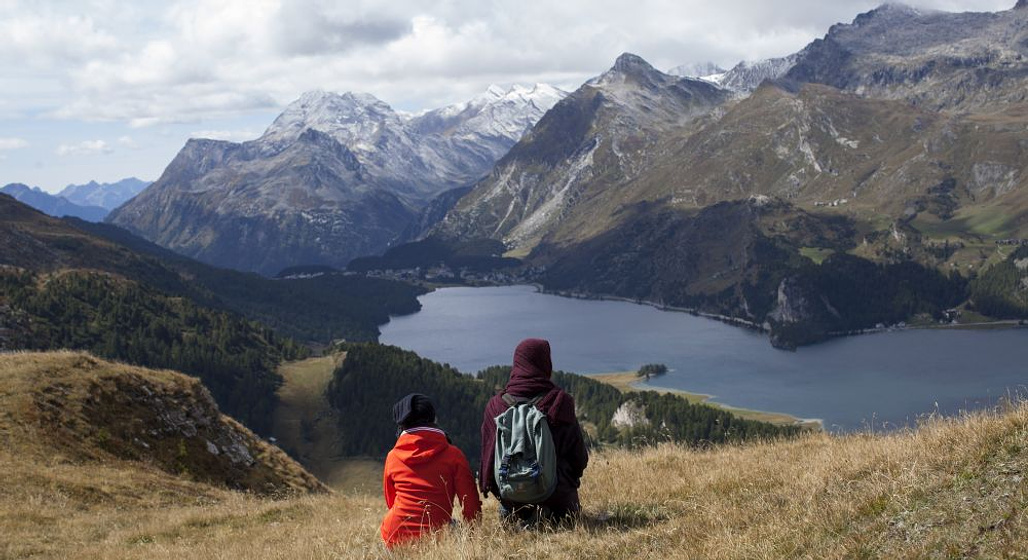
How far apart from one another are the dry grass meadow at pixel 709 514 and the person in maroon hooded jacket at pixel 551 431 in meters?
0.46

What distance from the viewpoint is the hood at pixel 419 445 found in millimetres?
12523

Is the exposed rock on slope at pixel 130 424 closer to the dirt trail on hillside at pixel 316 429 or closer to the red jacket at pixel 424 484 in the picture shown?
the red jacket at pixel 424 484

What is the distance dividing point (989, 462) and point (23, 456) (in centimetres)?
3003

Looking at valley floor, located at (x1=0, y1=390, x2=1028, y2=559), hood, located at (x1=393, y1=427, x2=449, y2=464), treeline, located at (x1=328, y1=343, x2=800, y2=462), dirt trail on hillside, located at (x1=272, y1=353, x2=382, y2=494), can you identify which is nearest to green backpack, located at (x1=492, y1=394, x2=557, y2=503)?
valley floor, located at (x1=0, y1=390, x2=1028, y2=559)

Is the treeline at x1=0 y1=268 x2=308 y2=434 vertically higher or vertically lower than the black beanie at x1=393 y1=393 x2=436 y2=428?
lower

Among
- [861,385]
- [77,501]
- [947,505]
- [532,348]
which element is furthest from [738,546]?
[861,385]

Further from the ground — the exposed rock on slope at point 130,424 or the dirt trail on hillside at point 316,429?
the exposed rock on slope at point 130,424

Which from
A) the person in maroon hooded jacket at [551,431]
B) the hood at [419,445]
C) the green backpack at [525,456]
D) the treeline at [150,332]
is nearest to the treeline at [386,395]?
the treeline at [150,332]

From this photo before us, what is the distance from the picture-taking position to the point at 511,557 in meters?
10.8

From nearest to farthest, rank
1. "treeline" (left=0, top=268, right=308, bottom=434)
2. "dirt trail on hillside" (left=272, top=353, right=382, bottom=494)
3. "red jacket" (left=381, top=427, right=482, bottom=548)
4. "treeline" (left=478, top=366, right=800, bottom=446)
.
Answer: "red jacket" (left=381, top=427, right=482, bottom=548) → "dirt trail on hillside" (left=272, top=353, right=382, bottom=494) → "treeline" (left=0, top=268, right=308, bottom=434) → "treeline" (left=478, top=366, right=800, bottom=446)

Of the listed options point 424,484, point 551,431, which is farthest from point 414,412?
point 551,431

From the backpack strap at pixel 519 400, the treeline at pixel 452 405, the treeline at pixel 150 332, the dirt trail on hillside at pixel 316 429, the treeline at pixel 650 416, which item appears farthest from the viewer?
the treeline at pixel 650 416

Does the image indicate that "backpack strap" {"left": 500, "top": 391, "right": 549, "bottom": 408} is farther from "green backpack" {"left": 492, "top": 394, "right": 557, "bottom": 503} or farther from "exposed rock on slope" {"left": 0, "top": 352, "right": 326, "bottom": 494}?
"exposed rock on slope" {"left": 0, "top": 352, "right": 326, "bottom": 494}

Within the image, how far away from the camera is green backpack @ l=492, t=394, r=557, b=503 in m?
11.5
